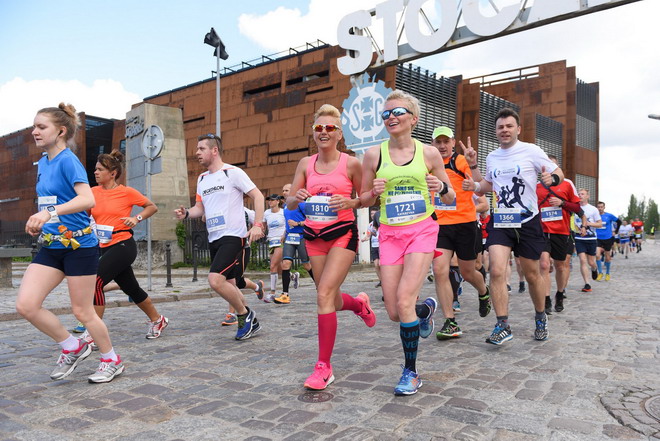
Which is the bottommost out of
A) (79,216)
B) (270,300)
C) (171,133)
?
(270,300)

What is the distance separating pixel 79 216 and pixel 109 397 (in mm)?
1374

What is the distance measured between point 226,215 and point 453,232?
2521 millimetres

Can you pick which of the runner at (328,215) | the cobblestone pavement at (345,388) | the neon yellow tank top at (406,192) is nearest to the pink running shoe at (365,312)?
the cobblestone pavement at (345,388)

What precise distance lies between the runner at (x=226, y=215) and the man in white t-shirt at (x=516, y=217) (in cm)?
252

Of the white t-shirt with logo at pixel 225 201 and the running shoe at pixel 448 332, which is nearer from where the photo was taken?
the running shoe at pixel 448 332

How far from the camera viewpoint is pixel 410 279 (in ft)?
12.4

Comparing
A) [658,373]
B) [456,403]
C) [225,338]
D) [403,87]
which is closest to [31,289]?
[225,338]

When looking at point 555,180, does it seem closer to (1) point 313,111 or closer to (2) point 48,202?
(2) point 48,202

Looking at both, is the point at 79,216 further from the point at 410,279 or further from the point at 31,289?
the point at 410,279

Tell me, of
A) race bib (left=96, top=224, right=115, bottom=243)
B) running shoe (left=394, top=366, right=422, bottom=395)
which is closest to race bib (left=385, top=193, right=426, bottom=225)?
running shoe (left=394, top=366, right=422, bottom=395)

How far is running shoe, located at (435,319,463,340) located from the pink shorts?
186cm

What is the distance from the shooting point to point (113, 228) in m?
5.48

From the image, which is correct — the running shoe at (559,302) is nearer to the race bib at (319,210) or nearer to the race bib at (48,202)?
the race bib at (319,210)

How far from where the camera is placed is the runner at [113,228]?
5.35 m
